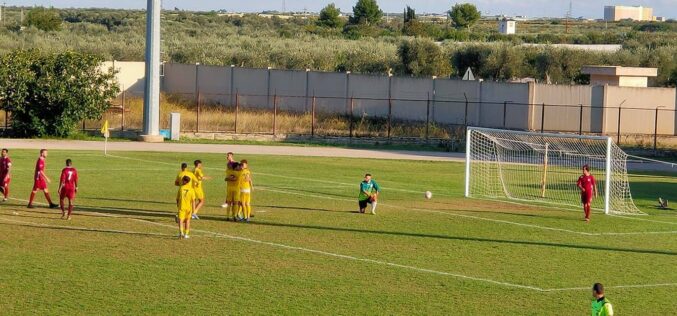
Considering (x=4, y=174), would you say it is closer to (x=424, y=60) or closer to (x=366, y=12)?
(x=424, y=60)

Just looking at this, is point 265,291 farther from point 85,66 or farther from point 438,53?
point 438,53

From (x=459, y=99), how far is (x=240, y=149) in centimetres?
1716

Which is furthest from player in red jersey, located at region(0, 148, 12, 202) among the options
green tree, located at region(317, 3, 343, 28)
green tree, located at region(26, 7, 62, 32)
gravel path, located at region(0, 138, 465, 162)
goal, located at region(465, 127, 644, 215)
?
green tree, located at region(317, 3, 343, 28)

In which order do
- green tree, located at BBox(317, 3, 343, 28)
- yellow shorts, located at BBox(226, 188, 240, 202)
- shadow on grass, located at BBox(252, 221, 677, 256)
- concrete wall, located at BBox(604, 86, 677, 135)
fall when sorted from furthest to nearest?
green tree, located at BBox(317, 3, 343, 28)
concrete wall, located at BBox(604, 86, 677, 135)
yellow shorts, located at BBox(226, 188, 240, 202)
shadow on grass, located at BBox(252, 221, 677, 256)

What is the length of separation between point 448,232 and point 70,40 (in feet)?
276

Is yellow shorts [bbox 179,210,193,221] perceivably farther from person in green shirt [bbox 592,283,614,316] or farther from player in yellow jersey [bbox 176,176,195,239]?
person in green shirt [bbox 592,283,614,316]

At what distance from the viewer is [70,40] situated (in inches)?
4208

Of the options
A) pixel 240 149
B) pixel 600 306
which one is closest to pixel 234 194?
pixel 600 306

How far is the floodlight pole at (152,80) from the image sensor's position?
5384cm

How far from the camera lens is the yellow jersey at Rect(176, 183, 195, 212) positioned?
24578 millimetres

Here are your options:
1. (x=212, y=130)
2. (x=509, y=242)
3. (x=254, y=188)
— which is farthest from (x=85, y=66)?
(x=509, y=242)

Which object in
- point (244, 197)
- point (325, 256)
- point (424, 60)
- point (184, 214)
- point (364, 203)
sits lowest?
point (325, 256)

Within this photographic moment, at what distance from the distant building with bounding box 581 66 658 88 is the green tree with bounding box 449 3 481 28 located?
10896 cm

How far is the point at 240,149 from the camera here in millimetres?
52906
